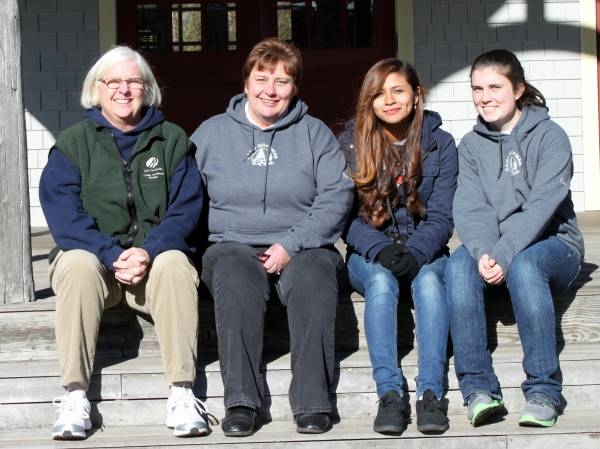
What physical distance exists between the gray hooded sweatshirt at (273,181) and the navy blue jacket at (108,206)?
12cm

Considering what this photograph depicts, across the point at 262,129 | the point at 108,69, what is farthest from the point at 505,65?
the point at 108,69

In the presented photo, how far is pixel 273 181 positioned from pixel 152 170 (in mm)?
461

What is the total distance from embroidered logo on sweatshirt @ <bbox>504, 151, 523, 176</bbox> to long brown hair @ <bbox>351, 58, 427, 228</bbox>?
1.11 feet

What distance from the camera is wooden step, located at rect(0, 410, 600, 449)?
371cm

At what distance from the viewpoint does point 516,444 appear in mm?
3727

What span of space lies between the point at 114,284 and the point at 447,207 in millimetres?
1311

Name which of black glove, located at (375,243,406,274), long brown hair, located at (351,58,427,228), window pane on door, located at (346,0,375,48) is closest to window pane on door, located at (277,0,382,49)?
window pane on door, located at (346,0,375,48)

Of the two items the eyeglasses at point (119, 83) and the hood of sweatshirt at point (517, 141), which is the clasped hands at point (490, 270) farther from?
the eyeglasses at point (119, 83)

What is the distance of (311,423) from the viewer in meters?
3.76

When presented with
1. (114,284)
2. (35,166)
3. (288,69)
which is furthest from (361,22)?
(114,284)

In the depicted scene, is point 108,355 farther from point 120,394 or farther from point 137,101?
point 137,101

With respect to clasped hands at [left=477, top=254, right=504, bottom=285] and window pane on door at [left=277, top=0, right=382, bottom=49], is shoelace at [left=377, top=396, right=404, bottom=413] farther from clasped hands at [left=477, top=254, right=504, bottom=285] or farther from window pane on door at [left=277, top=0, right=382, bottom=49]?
window pane on door at [left=277, top=0, right=382, bottom=49]

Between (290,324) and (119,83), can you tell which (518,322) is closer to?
(290,324)

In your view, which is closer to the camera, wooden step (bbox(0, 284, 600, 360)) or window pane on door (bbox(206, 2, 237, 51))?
wooden step (bbox(0, 284, 600, 360))
